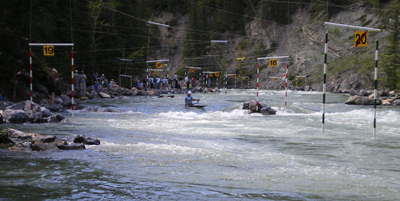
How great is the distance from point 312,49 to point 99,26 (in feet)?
122

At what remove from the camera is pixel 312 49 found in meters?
66.6

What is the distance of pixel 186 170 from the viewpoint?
7.14 meters

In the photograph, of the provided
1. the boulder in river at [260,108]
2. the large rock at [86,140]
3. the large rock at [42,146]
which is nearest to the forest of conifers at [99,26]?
the large rock at [86,140]

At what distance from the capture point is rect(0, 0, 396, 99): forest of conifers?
20.5 meters

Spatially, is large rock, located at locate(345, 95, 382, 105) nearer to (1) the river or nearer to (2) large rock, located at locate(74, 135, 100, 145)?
(1) the river

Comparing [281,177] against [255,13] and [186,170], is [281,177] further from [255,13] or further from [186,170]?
[255,13]

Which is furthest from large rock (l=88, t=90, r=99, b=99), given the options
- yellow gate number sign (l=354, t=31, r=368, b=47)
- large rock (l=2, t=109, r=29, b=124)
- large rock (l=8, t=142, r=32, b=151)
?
yellow gate number sign (l=354, t=31, r=368, b=47)

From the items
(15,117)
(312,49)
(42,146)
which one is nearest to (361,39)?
(42,146)

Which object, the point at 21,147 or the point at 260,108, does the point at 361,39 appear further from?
the point at 260,108

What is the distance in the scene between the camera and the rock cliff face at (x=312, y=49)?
51500mm

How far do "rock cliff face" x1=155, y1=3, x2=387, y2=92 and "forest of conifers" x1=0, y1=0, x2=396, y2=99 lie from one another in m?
2.10

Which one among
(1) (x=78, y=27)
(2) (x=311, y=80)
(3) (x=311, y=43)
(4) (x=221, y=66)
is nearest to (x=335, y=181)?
(1) (x=78, y=27)

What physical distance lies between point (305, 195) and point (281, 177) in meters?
1.09

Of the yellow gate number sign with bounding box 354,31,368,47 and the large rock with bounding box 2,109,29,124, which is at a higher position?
the yellow gate number sign with bounding box 354,31,368,47
